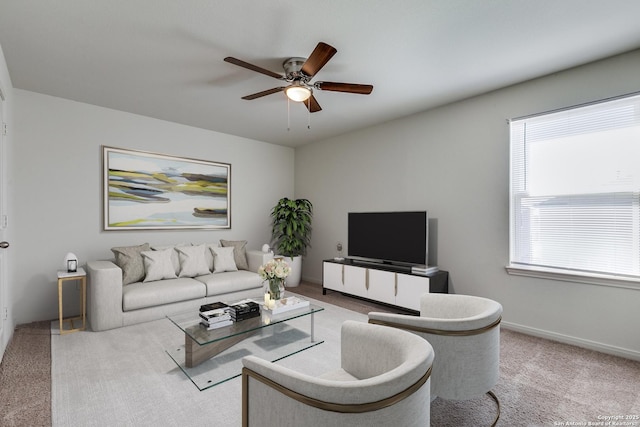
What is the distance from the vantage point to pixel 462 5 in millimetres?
2086

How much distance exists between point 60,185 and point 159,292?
1.83 m

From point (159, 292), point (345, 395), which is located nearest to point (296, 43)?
point (345, 395)

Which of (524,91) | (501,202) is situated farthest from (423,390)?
(524,91)

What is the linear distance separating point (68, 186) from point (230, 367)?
3.19 m

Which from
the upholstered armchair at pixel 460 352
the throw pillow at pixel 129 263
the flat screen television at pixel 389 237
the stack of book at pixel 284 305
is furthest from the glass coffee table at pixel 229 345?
the flat screen television at pixel 389 237

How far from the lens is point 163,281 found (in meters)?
3.87

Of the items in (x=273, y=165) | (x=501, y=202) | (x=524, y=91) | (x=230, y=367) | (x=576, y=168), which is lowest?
(x=230, y=367)

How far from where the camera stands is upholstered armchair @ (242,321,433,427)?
104cm

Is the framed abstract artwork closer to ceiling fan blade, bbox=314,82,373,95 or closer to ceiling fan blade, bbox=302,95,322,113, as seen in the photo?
ceiling fan blade, bbox=302,95,322,113

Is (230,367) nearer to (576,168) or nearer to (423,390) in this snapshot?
(423,390)

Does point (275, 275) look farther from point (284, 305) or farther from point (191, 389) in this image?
point (191, 389)

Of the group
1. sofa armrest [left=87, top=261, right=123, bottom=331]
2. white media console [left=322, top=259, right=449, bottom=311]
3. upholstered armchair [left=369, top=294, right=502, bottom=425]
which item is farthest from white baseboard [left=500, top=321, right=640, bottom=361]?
sofa armrest [left=87, top=261, right=123, bottom=331]

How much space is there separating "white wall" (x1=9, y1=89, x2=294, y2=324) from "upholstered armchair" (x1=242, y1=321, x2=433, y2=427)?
3704 millimetres

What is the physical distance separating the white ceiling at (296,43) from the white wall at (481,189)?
0.26 m
